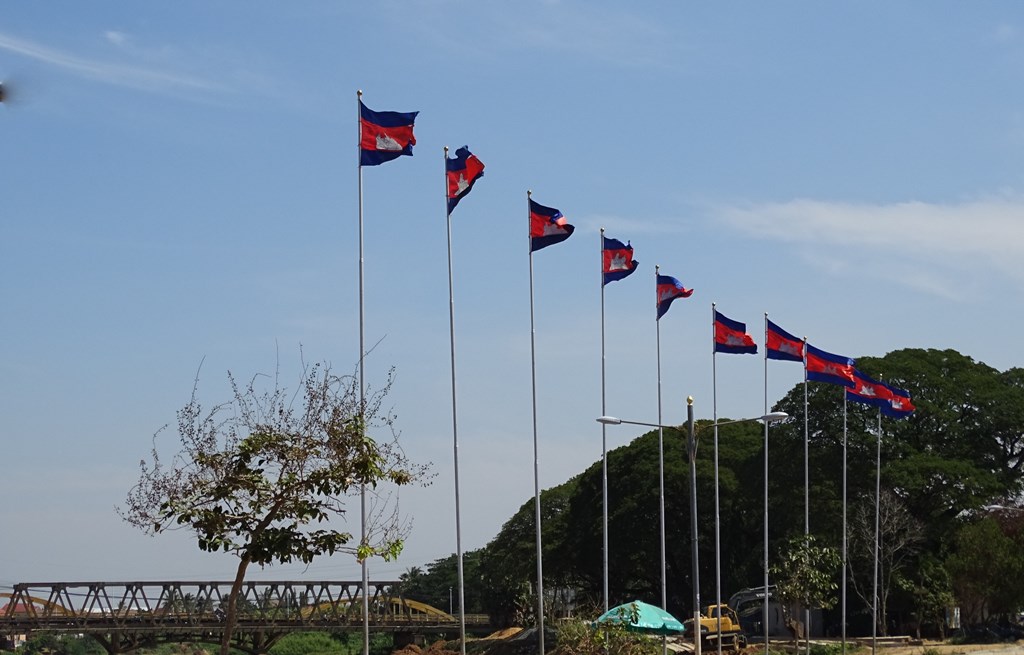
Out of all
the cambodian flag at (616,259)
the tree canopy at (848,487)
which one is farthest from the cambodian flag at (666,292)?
the tree canopy at (848,487)

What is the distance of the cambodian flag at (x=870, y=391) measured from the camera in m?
53.5

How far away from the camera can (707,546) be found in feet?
257

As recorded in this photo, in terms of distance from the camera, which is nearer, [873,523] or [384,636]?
[873,523]

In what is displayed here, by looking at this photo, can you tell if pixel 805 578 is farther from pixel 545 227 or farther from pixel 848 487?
pixel 545 227

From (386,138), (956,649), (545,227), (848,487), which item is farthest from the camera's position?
(848,487)

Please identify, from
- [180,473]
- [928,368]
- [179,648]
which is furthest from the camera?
[179,648]

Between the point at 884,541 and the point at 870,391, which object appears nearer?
the point at 870,391

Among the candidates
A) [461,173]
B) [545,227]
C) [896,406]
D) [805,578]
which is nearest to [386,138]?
[461,173]

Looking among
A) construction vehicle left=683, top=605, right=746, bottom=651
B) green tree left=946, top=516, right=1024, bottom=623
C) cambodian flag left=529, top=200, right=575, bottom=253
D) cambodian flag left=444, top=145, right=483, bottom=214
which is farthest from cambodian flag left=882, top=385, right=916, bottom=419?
cambodian flag left=444, top=145, right=483, bottom=214

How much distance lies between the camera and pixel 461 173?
122 feet

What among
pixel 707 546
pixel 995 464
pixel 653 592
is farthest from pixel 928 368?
pixel 653 592

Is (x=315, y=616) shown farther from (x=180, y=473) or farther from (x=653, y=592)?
(x=180, y=473)

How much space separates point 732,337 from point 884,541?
19.7 m

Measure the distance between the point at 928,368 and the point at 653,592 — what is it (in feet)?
73.7
